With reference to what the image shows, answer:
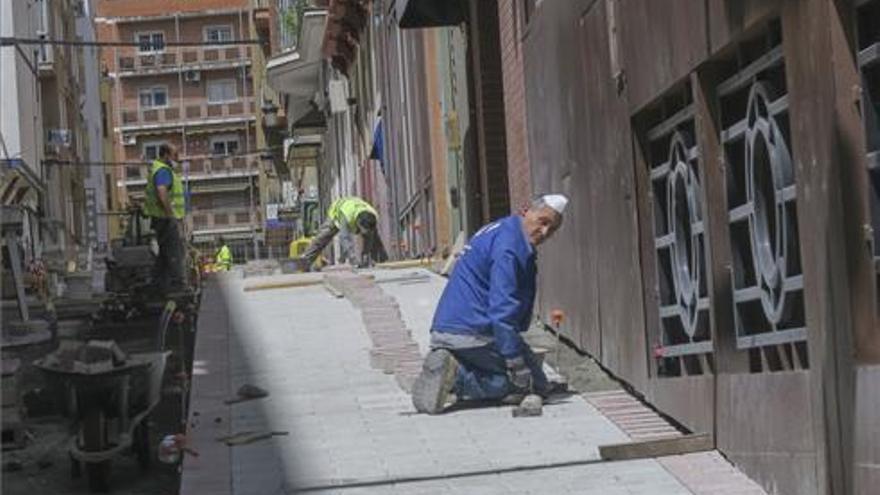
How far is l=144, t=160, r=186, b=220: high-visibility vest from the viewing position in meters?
15.5

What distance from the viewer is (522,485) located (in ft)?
22.0

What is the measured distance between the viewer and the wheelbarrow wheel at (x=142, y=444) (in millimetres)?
8102

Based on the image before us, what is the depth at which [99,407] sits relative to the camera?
7762 millimetres

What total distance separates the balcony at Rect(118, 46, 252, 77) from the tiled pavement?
7538 centimetres

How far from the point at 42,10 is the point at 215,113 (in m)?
44.8

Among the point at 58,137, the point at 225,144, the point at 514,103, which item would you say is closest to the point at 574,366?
the point at 514,103

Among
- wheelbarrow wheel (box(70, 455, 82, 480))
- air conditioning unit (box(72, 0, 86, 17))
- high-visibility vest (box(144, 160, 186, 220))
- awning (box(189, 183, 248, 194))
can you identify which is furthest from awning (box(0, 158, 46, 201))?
awning (box(189, 183, 248, 194))

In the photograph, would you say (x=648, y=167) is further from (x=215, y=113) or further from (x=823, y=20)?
(x=215, y=113)

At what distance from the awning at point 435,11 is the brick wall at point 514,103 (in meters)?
1.79

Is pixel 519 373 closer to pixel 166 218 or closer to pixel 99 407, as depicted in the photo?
pixel 99 407

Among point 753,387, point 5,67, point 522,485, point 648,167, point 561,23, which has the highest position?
point 5,67

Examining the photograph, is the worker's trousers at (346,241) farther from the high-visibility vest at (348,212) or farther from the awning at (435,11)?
the awning at (435,11)

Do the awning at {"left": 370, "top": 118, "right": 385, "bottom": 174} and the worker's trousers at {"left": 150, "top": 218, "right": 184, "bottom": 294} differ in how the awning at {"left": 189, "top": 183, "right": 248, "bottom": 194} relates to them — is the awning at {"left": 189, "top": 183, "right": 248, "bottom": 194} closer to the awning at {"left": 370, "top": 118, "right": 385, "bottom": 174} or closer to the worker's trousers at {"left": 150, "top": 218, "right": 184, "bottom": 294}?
the awning at {"left": 370, "top": 118, "right": 385, "bottom": 174}

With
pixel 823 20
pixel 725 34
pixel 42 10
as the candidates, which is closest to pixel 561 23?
pixel 725 34
